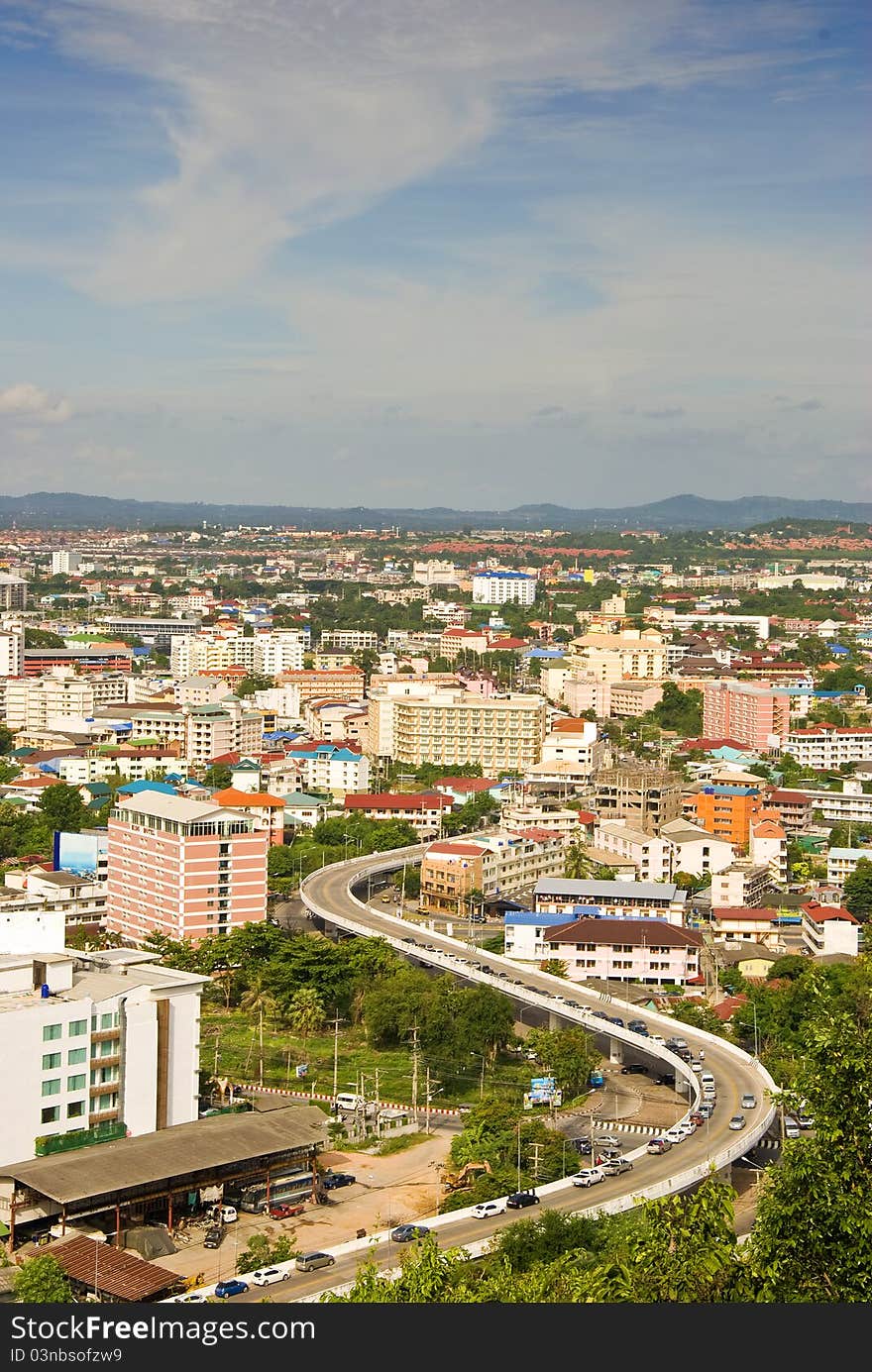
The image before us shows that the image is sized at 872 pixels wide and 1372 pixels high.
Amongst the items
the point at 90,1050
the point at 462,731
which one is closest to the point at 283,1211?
the point at 90,1050

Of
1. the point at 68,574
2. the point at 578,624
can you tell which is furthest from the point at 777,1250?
the point at 68,574

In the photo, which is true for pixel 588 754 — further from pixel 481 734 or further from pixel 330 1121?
pixel 330 1121

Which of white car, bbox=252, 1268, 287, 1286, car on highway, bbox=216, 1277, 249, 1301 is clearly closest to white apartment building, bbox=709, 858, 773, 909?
white car, bbox=252, 1268, 287, 1286

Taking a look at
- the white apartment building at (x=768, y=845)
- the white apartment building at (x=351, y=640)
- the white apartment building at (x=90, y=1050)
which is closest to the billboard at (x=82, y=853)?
the white apartment building at (x=90, y=1050)

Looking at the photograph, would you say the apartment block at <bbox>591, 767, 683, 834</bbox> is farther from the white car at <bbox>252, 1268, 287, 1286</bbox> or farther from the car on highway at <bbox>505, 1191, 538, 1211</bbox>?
the white car at <bbox>252, 1268, 287, 1286</bbox>

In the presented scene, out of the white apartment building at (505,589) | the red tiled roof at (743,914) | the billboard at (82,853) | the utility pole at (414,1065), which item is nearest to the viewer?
the utility pole at (414,1065)

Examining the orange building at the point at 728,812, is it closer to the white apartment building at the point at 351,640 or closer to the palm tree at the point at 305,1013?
the palm tree at the point at 305,1013

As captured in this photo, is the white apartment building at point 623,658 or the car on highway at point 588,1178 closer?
the car on highway at point 588,1178
